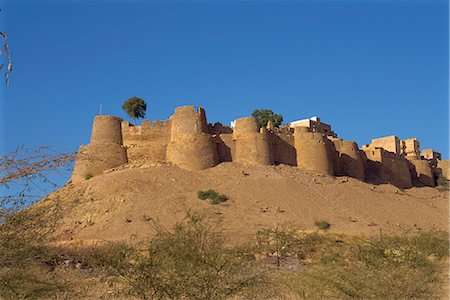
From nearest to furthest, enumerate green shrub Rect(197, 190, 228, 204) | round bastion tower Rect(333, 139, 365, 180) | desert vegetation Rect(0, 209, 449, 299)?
desert vegetation Rect(0, 209, 449, 299) → green shrub Rect(197, 190, 228, 204) → round bastion tower Rect(333, 139, 365, 180)

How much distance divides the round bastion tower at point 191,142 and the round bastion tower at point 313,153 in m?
5.90

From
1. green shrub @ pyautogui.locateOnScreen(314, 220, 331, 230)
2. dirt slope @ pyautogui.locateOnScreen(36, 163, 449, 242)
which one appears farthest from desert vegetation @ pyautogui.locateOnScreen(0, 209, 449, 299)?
dirt slope @ pyautogui.locateOnScreen(36, 163, 449, 242)

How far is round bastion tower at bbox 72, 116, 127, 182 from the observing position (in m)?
33.4

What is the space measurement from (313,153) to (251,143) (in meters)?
4.63

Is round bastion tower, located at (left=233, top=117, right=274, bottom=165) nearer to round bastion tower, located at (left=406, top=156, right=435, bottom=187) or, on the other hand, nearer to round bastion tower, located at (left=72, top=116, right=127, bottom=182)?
round bastion tower, located at (left=72, top=116, right=127, bottom=182)

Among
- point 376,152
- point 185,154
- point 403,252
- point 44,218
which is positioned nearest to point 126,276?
point 44,218

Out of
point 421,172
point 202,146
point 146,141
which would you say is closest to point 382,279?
point 202,146

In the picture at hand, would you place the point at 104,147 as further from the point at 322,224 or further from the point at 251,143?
the point at 322,224

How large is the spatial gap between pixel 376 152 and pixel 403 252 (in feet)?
97.7

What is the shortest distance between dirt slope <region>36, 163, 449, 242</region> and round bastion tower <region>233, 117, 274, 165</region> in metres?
0.77

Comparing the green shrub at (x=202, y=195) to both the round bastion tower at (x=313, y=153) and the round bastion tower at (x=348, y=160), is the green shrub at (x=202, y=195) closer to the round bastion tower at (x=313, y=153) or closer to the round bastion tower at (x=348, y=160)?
the round bastion tower at (x=313, y=153)

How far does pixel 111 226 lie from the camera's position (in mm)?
26734

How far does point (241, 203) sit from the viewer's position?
96.4ft

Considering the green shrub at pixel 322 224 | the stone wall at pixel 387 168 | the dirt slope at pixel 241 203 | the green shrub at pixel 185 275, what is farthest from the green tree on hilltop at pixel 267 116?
the green shrub at pixel 185 275
